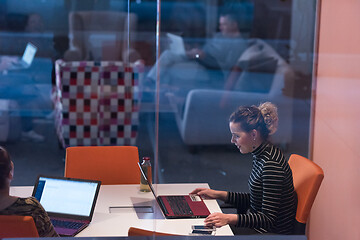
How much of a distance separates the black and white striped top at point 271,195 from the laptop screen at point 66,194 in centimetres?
64

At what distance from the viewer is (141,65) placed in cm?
507

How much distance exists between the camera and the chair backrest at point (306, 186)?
2355mm

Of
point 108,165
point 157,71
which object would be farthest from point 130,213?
point 157,71

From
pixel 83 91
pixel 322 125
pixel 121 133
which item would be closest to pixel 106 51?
pixel 83 91

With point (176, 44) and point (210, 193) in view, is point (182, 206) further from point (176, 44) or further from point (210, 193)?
point (176, 44)

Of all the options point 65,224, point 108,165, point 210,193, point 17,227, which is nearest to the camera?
point 17,227

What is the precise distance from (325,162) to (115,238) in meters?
1.45

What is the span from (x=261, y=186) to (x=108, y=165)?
0.93 metres

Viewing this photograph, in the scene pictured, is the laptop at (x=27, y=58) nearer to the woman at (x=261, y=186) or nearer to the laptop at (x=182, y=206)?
the laptop at (x=182, y=206)

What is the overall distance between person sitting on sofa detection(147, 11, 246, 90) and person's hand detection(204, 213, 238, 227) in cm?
269

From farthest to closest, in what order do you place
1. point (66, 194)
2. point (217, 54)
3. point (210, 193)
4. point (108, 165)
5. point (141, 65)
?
point (141, 65) → point (217, 54) → point (108, 165) → point (210, 193) → point (66, 194)

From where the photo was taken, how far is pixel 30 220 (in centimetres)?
184

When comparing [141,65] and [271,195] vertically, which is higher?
[141,65]

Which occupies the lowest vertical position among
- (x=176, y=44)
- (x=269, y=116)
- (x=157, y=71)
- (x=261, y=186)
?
(x=261, y=186)
